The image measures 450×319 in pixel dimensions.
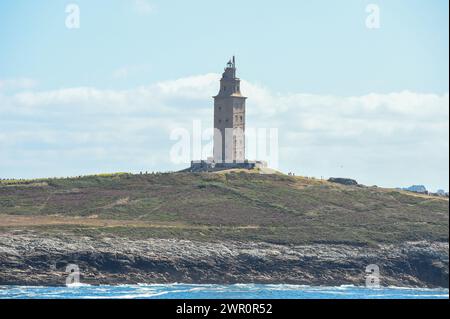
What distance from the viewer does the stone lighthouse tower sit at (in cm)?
13325

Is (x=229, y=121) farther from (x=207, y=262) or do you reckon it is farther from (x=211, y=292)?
(x=211, y=292)

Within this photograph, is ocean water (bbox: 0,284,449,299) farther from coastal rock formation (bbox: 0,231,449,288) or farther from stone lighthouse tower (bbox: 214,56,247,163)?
stone lighthouse tower (bbox: 214,56,247,163)

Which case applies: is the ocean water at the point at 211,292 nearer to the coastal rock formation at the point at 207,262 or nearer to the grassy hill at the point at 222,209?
the coastal rock formation at the point at 207,262

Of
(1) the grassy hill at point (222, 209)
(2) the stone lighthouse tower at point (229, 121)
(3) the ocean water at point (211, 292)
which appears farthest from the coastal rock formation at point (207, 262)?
(2) the stone lighthouse tower at point (229, 121)

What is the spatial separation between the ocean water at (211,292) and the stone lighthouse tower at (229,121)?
159 ft

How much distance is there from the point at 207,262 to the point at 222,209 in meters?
20.0

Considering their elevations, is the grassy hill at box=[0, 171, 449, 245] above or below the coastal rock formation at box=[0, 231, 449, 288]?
above

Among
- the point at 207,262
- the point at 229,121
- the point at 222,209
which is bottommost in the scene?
the point at 207,262

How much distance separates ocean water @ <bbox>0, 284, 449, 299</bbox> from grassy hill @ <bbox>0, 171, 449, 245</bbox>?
458 inches

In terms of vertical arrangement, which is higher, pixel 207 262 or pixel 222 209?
pixel 222 209

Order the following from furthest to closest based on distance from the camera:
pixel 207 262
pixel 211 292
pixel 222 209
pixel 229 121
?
pixel 229 121 → pixel 222 209 → pixel 207 262 → pixel 211 292

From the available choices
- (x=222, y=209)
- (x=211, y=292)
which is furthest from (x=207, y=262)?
(x=222, y=209)

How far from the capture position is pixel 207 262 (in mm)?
89625

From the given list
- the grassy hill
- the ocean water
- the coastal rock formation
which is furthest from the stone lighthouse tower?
the ocean water
